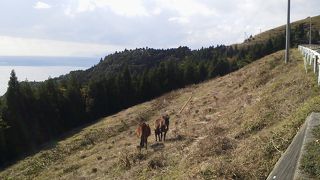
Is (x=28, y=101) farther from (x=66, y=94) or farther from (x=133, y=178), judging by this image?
(x=133, y=178)

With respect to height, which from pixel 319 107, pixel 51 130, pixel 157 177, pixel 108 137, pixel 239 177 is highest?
pixel 319 107

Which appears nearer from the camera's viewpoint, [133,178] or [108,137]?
[133,178]

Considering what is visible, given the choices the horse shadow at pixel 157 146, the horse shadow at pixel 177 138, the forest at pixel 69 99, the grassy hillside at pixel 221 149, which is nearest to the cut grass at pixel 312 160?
the grassy hillside at pixel 221 149

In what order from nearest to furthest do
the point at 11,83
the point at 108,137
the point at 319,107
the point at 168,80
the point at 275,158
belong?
1. the point at 275,158
2. the point at 319,107
3. the point at 108,137
4. the point at 11,83
5. the point at 168,80

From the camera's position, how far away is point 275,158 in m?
10.9

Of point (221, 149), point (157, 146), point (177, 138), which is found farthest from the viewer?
point (177, 138)

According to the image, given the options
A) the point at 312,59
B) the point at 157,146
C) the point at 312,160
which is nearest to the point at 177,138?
the point at 157,146

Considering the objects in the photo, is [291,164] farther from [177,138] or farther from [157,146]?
[177,138]

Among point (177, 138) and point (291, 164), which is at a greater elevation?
point (291, 164)

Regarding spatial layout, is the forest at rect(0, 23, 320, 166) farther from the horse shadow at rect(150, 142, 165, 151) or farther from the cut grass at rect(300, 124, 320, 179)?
the cut grass at rect(300, 124, 320, 179)

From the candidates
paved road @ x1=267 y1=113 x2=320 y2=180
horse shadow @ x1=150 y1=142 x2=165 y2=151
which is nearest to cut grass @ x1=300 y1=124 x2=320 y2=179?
paved road @ x1=267 y1=113 x2=320 y2=180

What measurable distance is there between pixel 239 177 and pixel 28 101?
204ft

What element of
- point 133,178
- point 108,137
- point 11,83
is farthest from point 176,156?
point 11,83

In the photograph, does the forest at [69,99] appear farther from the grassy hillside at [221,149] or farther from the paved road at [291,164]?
the paved road at [291,164]
